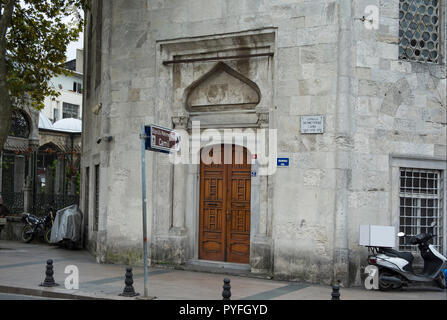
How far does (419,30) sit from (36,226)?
42.7 feet

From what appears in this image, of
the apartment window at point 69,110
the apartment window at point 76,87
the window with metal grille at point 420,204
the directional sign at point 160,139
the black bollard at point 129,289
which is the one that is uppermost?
the apartment window at point 76,87

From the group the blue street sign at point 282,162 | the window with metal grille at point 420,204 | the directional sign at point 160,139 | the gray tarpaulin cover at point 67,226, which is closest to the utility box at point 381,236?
the window with metal grille at point 420,204

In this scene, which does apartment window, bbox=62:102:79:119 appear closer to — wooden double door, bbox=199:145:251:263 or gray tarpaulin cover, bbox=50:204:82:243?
gray tarpaulin cover, bbox=50:204:82:243

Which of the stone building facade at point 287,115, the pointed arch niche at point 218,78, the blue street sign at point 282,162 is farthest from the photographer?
the pointed arch niche at point 218,78

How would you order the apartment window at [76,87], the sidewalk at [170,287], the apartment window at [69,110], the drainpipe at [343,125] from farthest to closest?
the apartment window at [76,87] → the apartment window at [69,110] → the drainpipe at [343,125] → the sidewalk at [170,287]

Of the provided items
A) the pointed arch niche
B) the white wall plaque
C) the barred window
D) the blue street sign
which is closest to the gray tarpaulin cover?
the pointed arch niche

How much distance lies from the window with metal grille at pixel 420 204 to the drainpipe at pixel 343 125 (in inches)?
58.6

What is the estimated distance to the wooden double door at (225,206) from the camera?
1290 cm

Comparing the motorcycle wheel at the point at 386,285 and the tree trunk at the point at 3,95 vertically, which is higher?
the tree trunk at the point at 3,95

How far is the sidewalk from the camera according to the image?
32.1ft

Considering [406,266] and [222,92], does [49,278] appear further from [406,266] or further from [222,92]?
[406,266]

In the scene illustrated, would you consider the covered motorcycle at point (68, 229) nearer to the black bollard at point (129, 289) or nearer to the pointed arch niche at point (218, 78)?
the pointed arch niche at point (218, 78)
